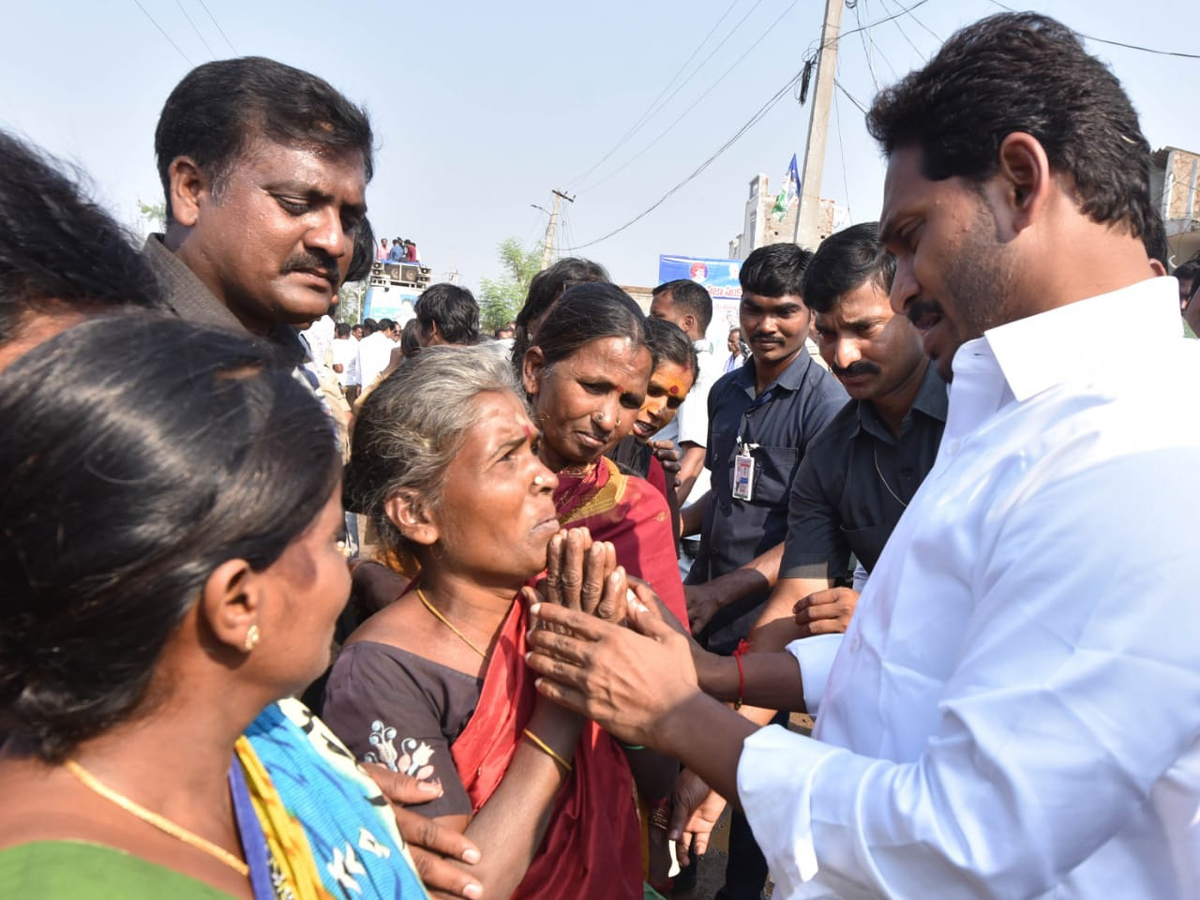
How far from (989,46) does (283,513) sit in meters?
1.44

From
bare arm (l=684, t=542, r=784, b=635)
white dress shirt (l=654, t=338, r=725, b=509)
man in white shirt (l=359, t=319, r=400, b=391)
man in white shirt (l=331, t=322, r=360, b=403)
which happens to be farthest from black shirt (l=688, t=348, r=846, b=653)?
man in white shirt (l=331, t=322, r=360, b=403)

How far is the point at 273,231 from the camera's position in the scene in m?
2.28

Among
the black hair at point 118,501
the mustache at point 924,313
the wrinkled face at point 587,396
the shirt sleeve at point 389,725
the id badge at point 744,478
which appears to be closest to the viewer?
the black hair at point 118,501

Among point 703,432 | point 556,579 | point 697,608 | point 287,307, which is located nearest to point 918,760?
point 556,579

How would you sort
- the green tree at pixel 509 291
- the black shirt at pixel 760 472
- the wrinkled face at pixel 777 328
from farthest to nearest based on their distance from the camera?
1. the green tree at pixel 509 291
2. the wrinkled face at pixel 777 328
3. the black shirt at pixel 760 472

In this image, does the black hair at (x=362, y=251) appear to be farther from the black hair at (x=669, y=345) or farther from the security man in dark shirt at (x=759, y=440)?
the security man in dark shirt at (x=759, y=440)

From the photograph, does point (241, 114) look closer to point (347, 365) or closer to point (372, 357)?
point (372, 357)

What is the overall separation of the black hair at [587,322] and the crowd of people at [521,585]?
346 millimetres

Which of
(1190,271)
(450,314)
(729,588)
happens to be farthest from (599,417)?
(1190,271)

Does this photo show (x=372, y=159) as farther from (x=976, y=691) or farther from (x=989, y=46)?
(x=976, y=691)

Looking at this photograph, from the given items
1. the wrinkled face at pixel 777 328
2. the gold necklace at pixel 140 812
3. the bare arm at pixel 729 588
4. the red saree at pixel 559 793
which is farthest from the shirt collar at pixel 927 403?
the gold necklace at pixel 140 812

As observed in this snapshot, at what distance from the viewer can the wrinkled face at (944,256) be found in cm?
154

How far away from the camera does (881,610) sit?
1562 mm

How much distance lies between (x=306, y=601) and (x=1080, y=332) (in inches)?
49.1
